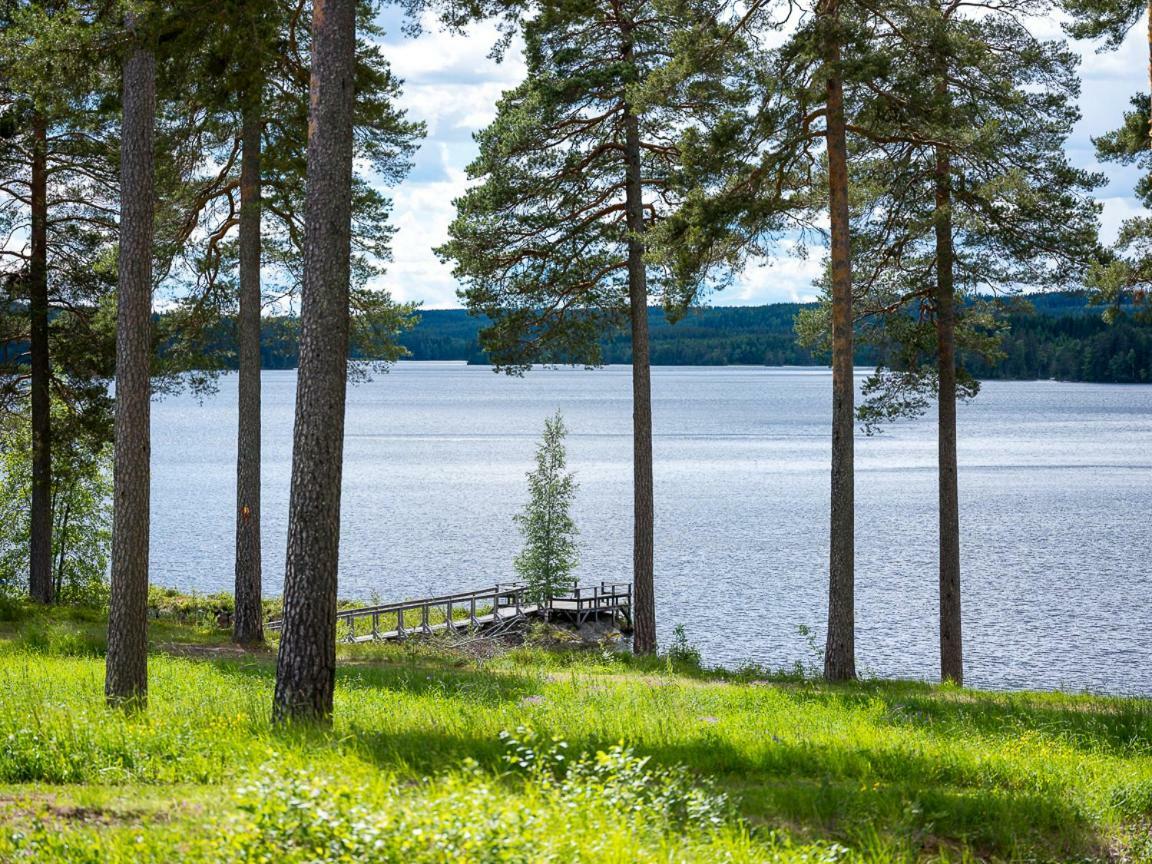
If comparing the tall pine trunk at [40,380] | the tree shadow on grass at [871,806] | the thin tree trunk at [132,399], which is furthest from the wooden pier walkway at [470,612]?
the tree shadow on grass at [871,806]

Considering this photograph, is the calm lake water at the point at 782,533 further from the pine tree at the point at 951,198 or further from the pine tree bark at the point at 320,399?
the pine tree bark at the point at 320,399

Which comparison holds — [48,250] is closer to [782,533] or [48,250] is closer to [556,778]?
[556,778]

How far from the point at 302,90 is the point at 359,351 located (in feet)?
16.4

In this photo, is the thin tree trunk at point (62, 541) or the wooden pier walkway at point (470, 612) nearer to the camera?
the wooden pier walkway at point (470, 612)

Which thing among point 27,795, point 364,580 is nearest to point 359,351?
point 27,795

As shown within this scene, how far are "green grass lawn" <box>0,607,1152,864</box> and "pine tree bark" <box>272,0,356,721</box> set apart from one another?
1.66ft

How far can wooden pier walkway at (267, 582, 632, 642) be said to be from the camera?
2481cm

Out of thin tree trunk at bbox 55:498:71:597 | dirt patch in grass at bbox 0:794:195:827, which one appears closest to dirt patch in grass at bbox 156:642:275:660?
dirt patch in grass at bbox 0:794:195:827

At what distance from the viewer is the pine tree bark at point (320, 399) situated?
7.95 meters

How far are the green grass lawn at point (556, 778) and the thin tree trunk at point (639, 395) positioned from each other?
22.1 feet

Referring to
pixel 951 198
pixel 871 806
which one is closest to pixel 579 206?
pixel 951 198

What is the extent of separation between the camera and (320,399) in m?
7.96

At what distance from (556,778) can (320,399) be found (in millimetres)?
3246

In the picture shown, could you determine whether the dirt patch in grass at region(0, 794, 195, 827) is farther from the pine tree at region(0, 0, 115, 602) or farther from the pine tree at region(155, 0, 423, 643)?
the pine tree at region(0, 0, 115, 602)
